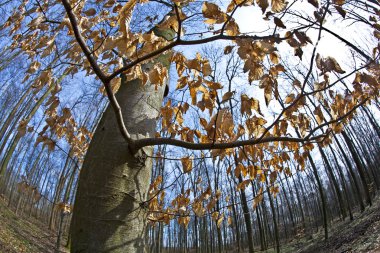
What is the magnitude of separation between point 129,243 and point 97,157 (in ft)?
1.31

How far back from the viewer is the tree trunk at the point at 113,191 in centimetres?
111

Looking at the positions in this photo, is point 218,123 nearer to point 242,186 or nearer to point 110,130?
point 110,130

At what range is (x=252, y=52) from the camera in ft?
3.47

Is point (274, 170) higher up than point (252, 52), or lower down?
lower down

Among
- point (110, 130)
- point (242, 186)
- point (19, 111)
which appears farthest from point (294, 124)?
point (19, 111)

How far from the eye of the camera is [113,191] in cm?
117

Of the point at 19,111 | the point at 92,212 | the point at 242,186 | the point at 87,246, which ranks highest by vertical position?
the point at 19,111

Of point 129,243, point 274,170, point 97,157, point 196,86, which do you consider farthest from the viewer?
point 274,170

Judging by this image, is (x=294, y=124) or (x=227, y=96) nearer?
(x=227, y=96)

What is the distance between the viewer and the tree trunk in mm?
1105

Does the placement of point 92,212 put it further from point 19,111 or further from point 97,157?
point 19,111

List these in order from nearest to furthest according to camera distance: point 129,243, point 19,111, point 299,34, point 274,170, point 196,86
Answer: point 299,34 → point 129,243 → point 196,86 → point 274,170 → point 19,111

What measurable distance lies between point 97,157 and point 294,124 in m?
1.17

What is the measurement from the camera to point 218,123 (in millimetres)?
1115
